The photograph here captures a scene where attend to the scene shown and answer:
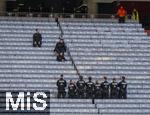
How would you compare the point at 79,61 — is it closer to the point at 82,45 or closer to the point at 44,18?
the point at 82,45

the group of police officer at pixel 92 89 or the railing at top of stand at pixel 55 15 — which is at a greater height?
the railing at top of stand at pixel 55 15

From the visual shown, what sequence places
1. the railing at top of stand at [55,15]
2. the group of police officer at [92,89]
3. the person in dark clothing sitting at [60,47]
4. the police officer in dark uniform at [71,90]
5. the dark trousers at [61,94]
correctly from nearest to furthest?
the police officer in dark uniform at [71,90] < the group of police officer at [92,89] < the dark trousers at [61,94] < the person in dark clothing sitting at [60,47] < the railing at top of stand at [55,15]

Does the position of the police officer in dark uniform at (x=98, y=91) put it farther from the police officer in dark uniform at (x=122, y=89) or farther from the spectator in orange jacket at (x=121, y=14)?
the spectator in orange jacket at (x=121, y=14)

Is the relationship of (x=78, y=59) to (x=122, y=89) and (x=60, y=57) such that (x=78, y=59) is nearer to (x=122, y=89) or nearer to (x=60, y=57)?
(x=60, y=57)

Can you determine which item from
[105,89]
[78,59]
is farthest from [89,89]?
[78,59]

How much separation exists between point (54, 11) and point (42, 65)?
8511 millimetres

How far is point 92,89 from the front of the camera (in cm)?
3206

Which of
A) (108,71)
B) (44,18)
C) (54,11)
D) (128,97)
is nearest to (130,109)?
(128,97)

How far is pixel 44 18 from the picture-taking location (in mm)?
39438

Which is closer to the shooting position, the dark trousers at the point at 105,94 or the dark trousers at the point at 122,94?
the dark trousers at the point at 105,94

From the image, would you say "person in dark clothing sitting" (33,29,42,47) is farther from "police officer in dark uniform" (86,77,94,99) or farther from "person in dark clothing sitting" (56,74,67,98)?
"police officer in dark uniform" (86,77,94,99)

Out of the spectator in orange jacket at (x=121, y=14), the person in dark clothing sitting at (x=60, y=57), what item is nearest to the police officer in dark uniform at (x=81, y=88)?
the person in dark clothing sitting at (x=60, y=57)

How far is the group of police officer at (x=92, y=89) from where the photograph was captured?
31.9m

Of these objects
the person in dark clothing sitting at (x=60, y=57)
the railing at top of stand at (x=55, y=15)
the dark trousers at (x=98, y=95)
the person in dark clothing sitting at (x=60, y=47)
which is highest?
the railing at top of stand at (x=55, y=15)
